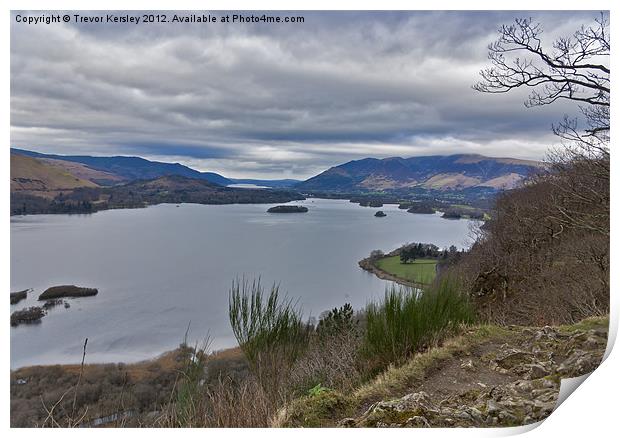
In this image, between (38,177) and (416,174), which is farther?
(416,174)

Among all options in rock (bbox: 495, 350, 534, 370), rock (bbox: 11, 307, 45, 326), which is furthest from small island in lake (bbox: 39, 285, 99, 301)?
rock (bbox: 495, 350, 534, 370)

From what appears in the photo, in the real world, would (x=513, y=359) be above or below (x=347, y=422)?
above

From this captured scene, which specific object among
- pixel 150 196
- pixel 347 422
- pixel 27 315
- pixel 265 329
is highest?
pixel 150 196

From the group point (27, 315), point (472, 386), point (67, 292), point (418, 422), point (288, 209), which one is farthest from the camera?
point (288, 209)

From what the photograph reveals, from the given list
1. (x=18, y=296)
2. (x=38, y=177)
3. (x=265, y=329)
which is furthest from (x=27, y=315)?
(x=265, y=329)

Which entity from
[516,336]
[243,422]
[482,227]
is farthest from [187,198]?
[482,227]

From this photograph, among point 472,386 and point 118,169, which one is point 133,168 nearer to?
point 118,169
